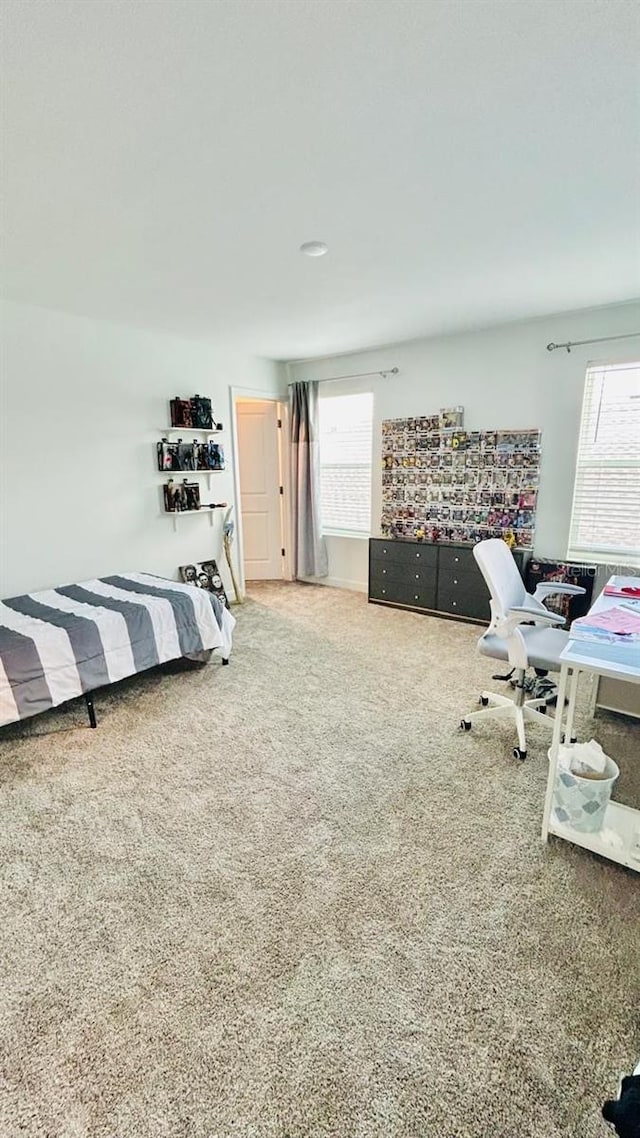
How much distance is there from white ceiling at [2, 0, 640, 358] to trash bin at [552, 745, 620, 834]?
7.27ft

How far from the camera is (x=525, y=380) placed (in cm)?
398

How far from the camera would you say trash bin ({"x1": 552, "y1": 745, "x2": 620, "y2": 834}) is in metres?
1.78

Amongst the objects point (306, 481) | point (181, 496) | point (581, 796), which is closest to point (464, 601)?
point (306, 481)

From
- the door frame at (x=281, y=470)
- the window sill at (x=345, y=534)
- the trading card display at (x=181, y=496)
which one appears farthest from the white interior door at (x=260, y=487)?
the trading card display at (x=181, y=496)

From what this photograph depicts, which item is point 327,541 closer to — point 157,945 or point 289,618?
point 289,618

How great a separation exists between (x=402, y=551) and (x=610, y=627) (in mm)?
2626

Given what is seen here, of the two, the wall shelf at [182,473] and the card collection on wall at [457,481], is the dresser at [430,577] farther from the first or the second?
the wall shelf at [182,473]

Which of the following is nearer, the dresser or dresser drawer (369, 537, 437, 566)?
the dresser

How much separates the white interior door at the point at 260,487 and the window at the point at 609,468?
3.19 m

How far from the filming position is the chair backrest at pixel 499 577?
8.25ft

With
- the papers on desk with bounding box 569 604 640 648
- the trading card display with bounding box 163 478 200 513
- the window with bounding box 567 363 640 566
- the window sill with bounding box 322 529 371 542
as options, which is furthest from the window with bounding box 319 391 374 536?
the papers on desk with bounding box 569 604 640 648

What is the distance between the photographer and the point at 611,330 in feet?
11.6

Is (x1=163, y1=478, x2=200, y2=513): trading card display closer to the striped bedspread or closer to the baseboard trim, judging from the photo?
the striped bedspread

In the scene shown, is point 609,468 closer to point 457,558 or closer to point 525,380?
point 525,380
